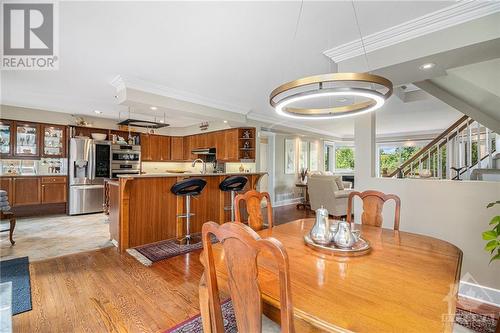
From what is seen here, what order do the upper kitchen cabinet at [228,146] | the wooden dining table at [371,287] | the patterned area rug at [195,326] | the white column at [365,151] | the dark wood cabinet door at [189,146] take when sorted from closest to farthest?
the wooden dining table at [371,287], the patterned area rug at [195,326], the white column at [365,151], the upper kitchen cabinet at [228,146], the dark wood cabinet door at [189,146]

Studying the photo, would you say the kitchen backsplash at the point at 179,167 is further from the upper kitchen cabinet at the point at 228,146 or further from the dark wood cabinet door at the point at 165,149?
the upper kitchen cabinet at the point at 228,146

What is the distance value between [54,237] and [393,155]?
10.6 metres

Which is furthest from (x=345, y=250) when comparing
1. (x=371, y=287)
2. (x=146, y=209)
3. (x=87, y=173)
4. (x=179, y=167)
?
(x=179, y=167)

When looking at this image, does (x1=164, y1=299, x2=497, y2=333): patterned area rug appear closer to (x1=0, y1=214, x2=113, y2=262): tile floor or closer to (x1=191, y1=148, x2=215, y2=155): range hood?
(x1=0, y1=214, x2=113, y2=262): tile floor

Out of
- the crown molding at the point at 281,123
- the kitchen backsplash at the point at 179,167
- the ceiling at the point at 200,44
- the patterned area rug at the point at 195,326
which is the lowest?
the patterned area rug at the point at 195,326

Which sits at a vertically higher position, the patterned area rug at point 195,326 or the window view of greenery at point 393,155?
the window view of greenery at point 393,155

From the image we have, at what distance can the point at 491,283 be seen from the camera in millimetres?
2156

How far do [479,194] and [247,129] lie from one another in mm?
4623

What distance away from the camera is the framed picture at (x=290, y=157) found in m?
7.56

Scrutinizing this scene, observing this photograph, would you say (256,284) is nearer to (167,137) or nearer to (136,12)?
(136,12)

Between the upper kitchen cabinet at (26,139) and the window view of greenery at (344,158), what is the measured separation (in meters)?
9.85

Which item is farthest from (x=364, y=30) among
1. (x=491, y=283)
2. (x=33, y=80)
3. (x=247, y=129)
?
(x=33, y=80)

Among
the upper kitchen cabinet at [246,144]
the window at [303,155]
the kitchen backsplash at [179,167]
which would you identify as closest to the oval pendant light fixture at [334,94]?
the upper kitchen cabinet at [246,144]

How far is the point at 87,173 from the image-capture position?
18.5 feet
